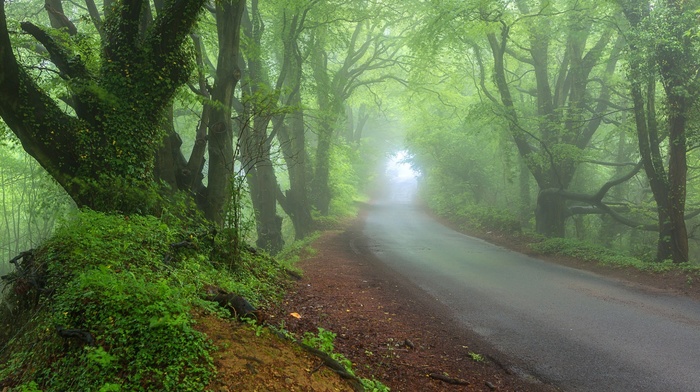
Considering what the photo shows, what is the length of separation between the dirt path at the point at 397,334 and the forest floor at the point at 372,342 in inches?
0.5

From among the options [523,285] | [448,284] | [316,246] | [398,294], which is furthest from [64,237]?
[316,246]

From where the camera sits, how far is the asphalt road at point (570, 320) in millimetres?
5262

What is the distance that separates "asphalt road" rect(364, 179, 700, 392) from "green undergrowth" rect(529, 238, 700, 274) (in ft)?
4.17

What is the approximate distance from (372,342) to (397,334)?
0.70m

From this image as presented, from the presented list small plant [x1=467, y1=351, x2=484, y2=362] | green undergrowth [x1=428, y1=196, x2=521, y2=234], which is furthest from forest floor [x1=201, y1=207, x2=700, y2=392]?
green undergrowth [x1=428, y1=196, x2=521, y2=234]

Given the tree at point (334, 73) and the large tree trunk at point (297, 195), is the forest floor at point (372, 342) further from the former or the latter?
the tree at point (334, 73)

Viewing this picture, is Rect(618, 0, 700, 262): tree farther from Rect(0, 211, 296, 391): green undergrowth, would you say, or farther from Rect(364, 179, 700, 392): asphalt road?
Rect(0, 211, 296, 391): green undergrowth

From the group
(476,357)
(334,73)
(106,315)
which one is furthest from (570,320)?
(334,73)

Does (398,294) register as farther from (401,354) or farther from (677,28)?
(677,28)

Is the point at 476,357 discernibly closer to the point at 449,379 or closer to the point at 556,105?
the point at 449,379

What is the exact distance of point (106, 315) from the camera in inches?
139

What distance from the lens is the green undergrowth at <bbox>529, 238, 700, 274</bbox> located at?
426 inches

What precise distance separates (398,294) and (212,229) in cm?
394

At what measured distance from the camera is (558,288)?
31.4 ft
